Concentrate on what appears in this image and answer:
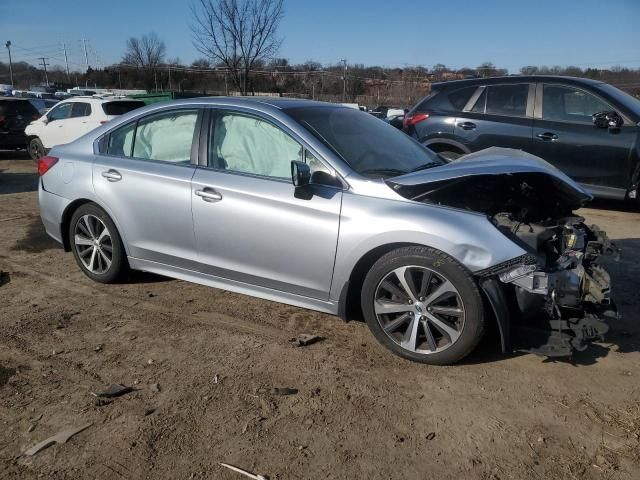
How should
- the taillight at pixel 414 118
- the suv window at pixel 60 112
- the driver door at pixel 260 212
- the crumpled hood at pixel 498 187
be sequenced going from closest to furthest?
the crumpled hood at pixel 498 187, the driver door at pixel 260 212, the taillight at pixel 414 118, the suv window at pixel 60 112

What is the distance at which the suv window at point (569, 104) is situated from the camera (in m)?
7.03

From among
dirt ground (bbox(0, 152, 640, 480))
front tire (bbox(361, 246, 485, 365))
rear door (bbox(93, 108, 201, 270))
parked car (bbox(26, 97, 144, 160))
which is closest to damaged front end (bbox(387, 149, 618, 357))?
front tire (bbox(361, 246, 485, 365))

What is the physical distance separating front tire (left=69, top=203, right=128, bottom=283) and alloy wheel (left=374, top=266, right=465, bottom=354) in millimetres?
2407

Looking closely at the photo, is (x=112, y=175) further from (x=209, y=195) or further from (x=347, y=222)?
(x=347, y=222)

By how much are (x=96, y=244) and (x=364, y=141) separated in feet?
8.25

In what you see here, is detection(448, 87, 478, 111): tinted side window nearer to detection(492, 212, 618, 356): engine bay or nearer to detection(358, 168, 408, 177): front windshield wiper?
detection(358, 168, 408, 177): front windshield wiper

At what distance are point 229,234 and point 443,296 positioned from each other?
5.20ft

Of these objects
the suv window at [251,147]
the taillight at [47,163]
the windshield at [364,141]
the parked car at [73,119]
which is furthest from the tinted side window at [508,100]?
the parked car at [73,119]

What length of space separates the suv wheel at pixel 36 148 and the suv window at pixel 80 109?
1.33m

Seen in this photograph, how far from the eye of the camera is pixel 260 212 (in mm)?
3611

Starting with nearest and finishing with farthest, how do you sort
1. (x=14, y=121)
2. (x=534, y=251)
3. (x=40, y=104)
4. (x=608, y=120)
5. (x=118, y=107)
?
(x=534, y=251)
(x=608, y=120)
(x=118, y=107)
(x=14, y=121)
(x=40, y=104)

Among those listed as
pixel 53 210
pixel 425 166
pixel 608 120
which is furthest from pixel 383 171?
pixel 608 120

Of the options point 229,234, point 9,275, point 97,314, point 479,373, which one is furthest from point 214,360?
point 9,275

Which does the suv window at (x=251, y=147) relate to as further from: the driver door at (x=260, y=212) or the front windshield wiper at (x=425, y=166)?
the front windshield wiper at (x=425, y=166)
